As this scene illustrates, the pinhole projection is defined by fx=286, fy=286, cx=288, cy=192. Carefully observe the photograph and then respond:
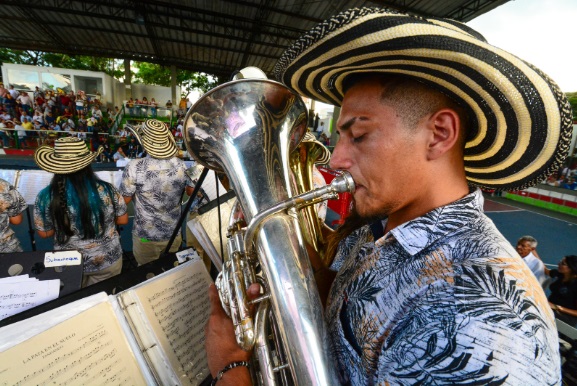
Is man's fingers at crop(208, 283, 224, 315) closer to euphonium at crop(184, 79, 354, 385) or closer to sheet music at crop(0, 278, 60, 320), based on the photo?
euphonium at crop(184, 79, 354, 385)

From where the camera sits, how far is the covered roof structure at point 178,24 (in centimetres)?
991

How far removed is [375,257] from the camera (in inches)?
36.4

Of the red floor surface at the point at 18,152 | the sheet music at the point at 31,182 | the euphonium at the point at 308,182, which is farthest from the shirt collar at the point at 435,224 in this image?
the red floor surface at the point at 18,152

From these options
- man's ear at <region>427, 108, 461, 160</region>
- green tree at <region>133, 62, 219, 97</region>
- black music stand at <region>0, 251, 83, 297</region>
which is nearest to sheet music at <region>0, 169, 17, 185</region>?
black music stand at <region>0, 251, 83, 297</region>

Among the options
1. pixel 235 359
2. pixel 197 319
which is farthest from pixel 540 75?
pixel 197 319

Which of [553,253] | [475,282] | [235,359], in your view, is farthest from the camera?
[553,253]

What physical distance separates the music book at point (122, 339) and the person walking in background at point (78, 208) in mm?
1866

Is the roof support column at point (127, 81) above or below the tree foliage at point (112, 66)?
below

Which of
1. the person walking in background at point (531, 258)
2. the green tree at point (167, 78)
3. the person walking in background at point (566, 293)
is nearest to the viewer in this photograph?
the person walking in background at point (566, 293)

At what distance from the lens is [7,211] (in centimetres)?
261

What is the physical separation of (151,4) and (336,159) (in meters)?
13.3

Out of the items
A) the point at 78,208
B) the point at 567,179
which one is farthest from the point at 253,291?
the point at 567,179

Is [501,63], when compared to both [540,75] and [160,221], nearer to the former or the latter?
[540,75]

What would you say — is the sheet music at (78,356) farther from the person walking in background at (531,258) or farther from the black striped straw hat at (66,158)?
the person walking in background at (531,258)
